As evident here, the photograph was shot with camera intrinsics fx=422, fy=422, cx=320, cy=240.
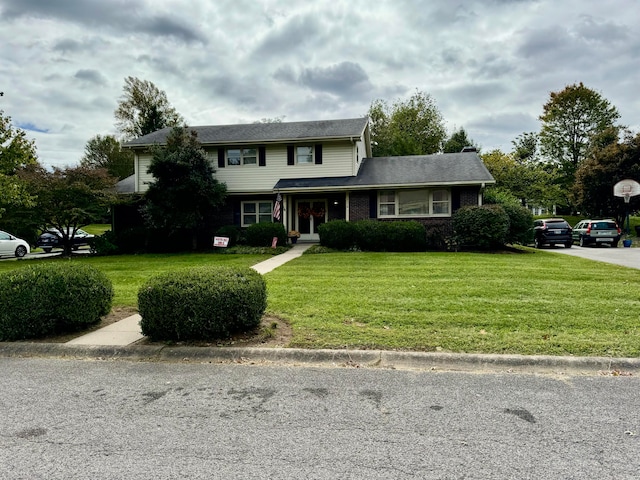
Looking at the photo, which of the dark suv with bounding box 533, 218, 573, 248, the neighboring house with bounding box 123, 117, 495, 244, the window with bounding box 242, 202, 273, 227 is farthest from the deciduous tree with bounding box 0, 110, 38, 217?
the dark suv with bounding box 533, 218, 573, 248

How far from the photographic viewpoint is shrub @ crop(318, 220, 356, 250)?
1719 centimetres

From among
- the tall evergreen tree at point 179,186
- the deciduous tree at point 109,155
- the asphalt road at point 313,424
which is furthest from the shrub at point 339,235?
the deciduous tree at point 109,155

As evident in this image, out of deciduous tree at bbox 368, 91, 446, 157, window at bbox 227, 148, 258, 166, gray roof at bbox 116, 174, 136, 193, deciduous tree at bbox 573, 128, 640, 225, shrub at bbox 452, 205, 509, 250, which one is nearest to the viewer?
shrub at bbox 452, 205, 509, 250

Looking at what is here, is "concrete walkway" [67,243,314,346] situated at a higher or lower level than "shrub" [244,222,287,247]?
lower

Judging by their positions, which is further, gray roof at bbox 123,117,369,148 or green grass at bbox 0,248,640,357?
gray roof at bbox 123,117,369,148

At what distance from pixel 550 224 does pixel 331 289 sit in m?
18.9

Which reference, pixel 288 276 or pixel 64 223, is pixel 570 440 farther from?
pixel 64 223

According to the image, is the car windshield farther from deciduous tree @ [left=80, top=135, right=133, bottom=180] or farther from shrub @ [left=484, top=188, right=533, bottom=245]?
deciduous tree @ [left=80, top=135, right=133, bottom=180]

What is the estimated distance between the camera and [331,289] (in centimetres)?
862

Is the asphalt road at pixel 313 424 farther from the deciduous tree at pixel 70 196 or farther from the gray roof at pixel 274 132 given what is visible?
the gray roof at pixel 274 132

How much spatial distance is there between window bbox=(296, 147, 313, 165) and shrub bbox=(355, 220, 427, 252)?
5262mm

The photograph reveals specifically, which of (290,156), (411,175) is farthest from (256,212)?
(411,175)

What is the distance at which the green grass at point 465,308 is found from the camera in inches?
202

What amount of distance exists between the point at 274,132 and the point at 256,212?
13.9 ft
